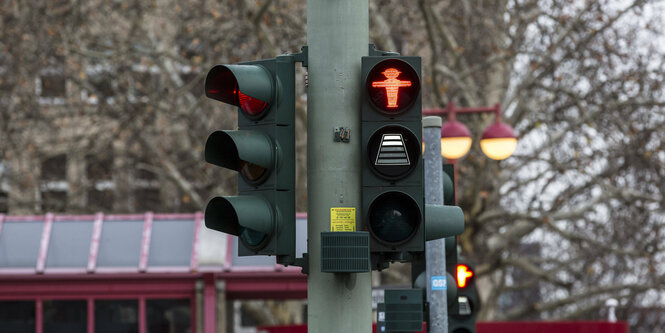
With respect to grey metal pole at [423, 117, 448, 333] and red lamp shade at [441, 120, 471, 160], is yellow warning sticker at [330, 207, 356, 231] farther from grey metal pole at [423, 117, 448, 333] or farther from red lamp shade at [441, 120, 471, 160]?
red lamp shade at [441, 120, 471, 160]

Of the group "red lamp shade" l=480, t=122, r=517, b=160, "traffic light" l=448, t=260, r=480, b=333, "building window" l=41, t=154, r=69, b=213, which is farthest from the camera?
"building window" l=41, t=154, r=69, b=213

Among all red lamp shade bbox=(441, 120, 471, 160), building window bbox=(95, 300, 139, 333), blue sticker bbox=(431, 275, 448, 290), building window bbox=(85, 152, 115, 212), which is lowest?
building window bbox=(95, 300, 139, 333)

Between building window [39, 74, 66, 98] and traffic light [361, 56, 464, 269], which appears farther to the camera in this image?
building window [39, 74, 66, 98]

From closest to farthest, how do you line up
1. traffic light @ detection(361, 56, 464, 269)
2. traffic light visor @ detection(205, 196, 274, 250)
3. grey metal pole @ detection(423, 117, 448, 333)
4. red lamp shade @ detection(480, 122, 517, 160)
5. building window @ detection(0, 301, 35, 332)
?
traffic light visor @ detection(205, 196, 274, 250), traffic light @ detection(361, 56, 464, 269), grey metal pole @ detection(423, 117, 448, 333), red lamp shade @ detection(480, 122, 517, 160), building window @ detection(0, 301, 35, 332)

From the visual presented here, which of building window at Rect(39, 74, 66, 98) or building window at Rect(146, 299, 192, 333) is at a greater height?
building window at Rect(39, 74, 66, 98)

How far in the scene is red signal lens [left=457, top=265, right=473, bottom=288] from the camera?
428 inches

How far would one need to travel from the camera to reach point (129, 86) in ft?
81.9

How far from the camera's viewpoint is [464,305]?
10.9 metres

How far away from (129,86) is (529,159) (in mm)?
9699

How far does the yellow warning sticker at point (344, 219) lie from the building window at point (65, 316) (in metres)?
12.0

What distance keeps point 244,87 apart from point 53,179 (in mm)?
22992

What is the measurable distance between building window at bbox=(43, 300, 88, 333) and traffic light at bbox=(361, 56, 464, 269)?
1218 centimetres

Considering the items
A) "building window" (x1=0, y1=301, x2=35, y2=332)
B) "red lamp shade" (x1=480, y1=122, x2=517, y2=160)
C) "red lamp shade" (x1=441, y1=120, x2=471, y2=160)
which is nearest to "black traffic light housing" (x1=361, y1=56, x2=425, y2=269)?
"red lamp shade" (x1=441, y1=120, x2=471, y2=160)

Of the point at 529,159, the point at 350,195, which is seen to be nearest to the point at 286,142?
the point at 350,195
